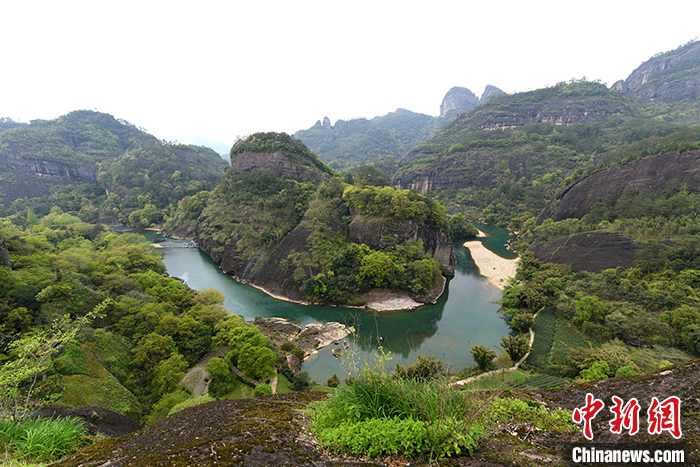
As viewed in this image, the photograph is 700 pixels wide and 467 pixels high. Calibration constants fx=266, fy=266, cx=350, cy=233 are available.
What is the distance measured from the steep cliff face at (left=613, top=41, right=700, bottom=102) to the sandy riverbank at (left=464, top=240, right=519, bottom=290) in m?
98.6

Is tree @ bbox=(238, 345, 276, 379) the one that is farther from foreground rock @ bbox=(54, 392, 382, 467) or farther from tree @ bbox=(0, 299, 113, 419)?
foreground rock @ bbox=(54, 392, 382, 467)

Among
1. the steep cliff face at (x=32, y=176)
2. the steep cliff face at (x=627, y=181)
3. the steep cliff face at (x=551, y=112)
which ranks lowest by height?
the steep cliff face at (x=627, y=181)

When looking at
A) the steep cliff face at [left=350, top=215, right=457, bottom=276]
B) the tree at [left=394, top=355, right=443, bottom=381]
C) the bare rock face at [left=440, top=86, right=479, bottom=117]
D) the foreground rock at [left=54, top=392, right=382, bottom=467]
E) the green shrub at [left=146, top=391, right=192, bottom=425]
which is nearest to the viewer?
the foreground rock at [left=54, top=392, right=382, bottom=467]

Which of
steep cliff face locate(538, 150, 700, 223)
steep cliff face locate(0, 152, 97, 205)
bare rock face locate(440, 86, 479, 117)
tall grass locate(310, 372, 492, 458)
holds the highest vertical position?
bare rock face locate(440, 86, 479, 117)

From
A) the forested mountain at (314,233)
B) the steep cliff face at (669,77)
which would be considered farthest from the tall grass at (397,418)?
the steep cliff face at (669,77)

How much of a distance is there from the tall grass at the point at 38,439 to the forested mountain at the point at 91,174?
64.4 metres

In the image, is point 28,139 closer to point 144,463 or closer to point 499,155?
point 144,463

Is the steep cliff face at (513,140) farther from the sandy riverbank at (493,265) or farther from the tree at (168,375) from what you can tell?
the tree at (168,375)

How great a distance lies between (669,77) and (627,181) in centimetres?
10258

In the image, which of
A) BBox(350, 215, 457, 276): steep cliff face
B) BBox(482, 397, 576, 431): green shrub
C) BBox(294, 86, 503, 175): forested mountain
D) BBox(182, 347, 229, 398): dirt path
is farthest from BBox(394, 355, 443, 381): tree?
BBox(294, 86, 503, 175): forested mountain

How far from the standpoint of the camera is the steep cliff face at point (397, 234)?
93.4 ft

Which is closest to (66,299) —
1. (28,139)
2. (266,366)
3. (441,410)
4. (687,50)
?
(266,366)

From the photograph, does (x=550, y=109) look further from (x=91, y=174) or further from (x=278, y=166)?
(x=91, y=174)

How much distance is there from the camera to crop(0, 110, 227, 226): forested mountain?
2267 inches
